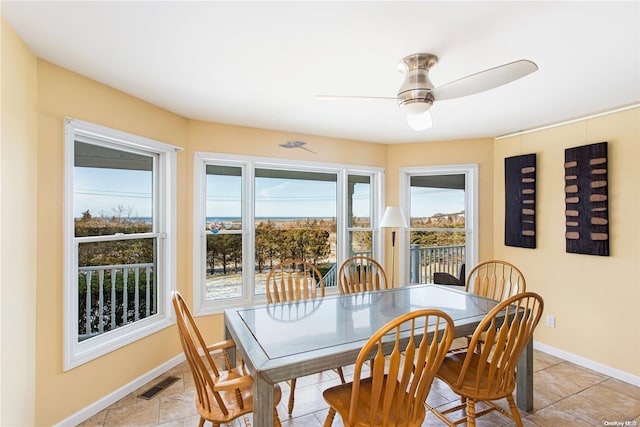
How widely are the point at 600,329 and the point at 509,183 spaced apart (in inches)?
67.6

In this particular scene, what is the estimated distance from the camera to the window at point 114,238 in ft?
7.57

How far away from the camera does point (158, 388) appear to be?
9.02 feet

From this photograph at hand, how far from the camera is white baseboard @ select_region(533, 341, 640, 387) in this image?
2.88 metres

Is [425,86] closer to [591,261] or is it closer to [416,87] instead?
[416,87]

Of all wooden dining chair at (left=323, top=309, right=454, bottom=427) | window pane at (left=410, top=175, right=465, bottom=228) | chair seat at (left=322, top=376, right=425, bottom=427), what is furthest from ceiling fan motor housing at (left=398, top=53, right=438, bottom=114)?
window pane at (left=410, top=175, right=465, bottom=228)

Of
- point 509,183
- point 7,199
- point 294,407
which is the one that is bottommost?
point 294,407

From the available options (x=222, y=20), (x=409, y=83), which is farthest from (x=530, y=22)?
(x=222, y=20)

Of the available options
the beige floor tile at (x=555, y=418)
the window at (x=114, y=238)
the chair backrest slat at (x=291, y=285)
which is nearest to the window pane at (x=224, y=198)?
the window at (x=114, y=238)

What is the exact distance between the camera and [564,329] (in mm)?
3395

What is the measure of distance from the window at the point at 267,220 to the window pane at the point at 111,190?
1.76 feet

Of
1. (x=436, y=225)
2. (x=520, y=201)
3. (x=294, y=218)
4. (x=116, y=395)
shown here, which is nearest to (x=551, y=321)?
(x=520, y=201)

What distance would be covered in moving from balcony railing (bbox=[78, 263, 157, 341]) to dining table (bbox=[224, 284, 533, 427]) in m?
1.14

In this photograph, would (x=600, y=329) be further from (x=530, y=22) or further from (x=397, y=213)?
(x=530, y=22)

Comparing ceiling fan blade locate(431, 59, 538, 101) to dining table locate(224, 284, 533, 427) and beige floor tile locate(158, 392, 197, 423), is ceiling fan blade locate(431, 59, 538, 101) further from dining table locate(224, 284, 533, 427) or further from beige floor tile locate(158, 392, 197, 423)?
beige floor tile locate(158, 392, 197, 423)
